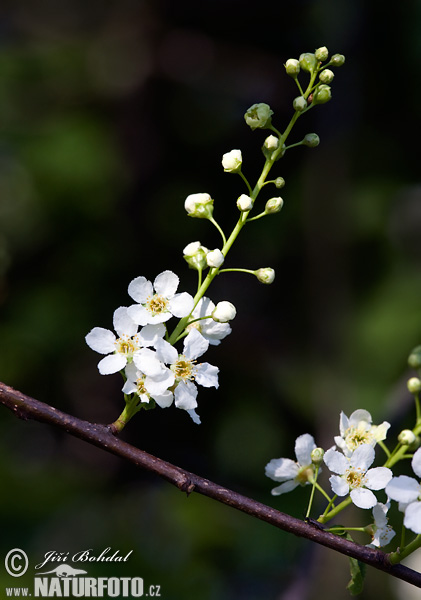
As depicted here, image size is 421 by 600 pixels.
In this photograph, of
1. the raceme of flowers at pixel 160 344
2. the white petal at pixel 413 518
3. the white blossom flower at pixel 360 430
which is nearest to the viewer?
the white petal at pixel 413 518

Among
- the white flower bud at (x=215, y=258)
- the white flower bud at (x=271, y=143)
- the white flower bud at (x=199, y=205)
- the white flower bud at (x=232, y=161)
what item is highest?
the white flower bud at (x=271, y=143)

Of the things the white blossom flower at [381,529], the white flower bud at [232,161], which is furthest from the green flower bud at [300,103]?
the white blossom flower at [381,529]

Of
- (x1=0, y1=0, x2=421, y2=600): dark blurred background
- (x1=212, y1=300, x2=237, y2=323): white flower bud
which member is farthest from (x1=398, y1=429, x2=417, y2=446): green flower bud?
(x1=0, y1=0, x2=421, y2=600): dark blurred background

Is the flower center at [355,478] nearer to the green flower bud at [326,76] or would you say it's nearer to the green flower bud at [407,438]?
the green flower bud at [407,438]

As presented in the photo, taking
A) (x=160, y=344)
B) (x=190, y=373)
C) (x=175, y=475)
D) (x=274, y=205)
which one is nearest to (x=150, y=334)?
(x=160, y=344)

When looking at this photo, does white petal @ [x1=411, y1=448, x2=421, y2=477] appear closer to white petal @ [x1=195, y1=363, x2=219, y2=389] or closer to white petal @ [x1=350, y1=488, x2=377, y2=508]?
white petal @ [x1=350, y1=488, x2=377, y2=508]

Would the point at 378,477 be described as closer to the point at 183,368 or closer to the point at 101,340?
the point at 183,368
